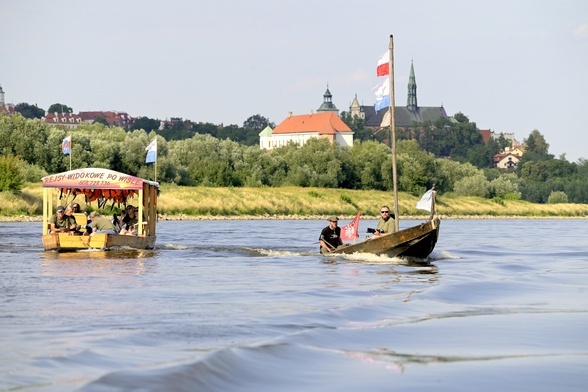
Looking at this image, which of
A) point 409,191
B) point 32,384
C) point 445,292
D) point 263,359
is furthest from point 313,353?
point 409,191

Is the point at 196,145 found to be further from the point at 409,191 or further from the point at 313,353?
the point at 313,353

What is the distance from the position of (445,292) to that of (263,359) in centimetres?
1055

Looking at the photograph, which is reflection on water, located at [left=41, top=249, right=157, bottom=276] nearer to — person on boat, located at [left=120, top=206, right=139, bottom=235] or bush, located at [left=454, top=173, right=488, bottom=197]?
person on boat, located at [left=120, top=206, right=139, bottom=235]

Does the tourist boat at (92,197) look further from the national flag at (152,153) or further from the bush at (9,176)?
the bush at (9,176)

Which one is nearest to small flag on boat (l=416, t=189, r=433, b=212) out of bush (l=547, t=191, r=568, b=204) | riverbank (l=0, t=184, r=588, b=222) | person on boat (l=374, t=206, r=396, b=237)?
person on boat (l=374, t=206, r=396, b=237)

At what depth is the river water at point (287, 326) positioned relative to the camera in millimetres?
12516

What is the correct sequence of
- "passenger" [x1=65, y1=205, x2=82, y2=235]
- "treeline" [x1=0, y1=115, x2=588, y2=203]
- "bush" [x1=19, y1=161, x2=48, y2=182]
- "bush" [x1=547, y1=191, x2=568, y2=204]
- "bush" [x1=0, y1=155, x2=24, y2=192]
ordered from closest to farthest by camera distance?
"passenger" [x1=65, y1=205, x2=82, y2=235]
"bush" [x1=0, y1=155, x2=24, y2=192]
"bush" [x1=19, y1=161, x2=48, y2=182]
"treeline" [x1=0, y1=115, x2=588, y2=203]
"bush" [x1=547, y1=191, x2=568, y2=204]

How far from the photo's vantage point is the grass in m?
73.6

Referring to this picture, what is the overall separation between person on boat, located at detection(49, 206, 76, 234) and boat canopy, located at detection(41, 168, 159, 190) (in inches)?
31.1

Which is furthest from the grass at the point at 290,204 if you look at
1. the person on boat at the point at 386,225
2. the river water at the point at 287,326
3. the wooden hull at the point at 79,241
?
the river water at the point at 287,326

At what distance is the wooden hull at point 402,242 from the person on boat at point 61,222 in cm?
842

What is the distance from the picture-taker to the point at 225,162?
A: 346 feet

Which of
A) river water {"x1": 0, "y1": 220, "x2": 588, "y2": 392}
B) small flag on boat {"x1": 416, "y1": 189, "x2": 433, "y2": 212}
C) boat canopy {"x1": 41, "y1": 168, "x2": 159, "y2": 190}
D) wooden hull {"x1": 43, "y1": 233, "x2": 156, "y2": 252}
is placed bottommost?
river water {"x1": 0, "y1": 220, "x2": 588, "y2": 392}

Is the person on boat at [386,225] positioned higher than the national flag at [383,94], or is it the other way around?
the national flag at [383,94]
